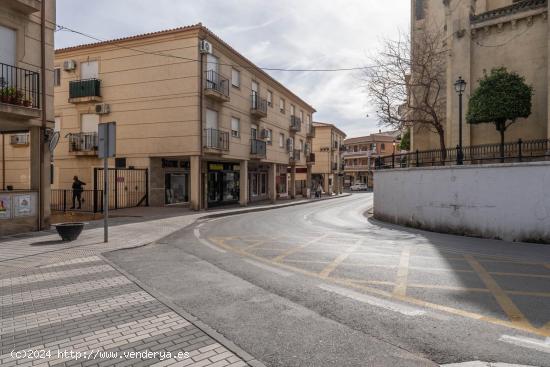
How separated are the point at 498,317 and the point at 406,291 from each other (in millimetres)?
1249

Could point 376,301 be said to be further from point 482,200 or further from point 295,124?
point 295,124

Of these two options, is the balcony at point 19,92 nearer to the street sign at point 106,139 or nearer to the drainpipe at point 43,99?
the drainpipe at point 43,99

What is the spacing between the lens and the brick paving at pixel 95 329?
3260mm

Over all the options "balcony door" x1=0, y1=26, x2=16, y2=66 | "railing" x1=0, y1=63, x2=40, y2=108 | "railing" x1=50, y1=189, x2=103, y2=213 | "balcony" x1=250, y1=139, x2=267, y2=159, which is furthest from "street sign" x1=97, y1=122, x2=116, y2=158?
"balcony" x1=250, y1=139, x2=267, y2=159

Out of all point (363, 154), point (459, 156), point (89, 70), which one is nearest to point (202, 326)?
point (459, 156)

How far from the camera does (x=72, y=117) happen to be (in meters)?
21.5

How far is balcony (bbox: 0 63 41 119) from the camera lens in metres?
10.0

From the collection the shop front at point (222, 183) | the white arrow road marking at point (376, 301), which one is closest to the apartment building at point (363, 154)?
the shop front at point (222, 183)

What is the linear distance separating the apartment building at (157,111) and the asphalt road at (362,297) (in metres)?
11.2

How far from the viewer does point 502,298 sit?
4.96 metres

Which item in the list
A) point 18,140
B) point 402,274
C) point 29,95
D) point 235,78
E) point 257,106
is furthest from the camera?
point 257,106

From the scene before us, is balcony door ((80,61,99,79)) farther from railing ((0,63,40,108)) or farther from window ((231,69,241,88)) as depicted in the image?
railing ((0,63,40,108))

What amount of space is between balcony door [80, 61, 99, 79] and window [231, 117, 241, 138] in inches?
325

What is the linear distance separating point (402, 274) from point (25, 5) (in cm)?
1243
